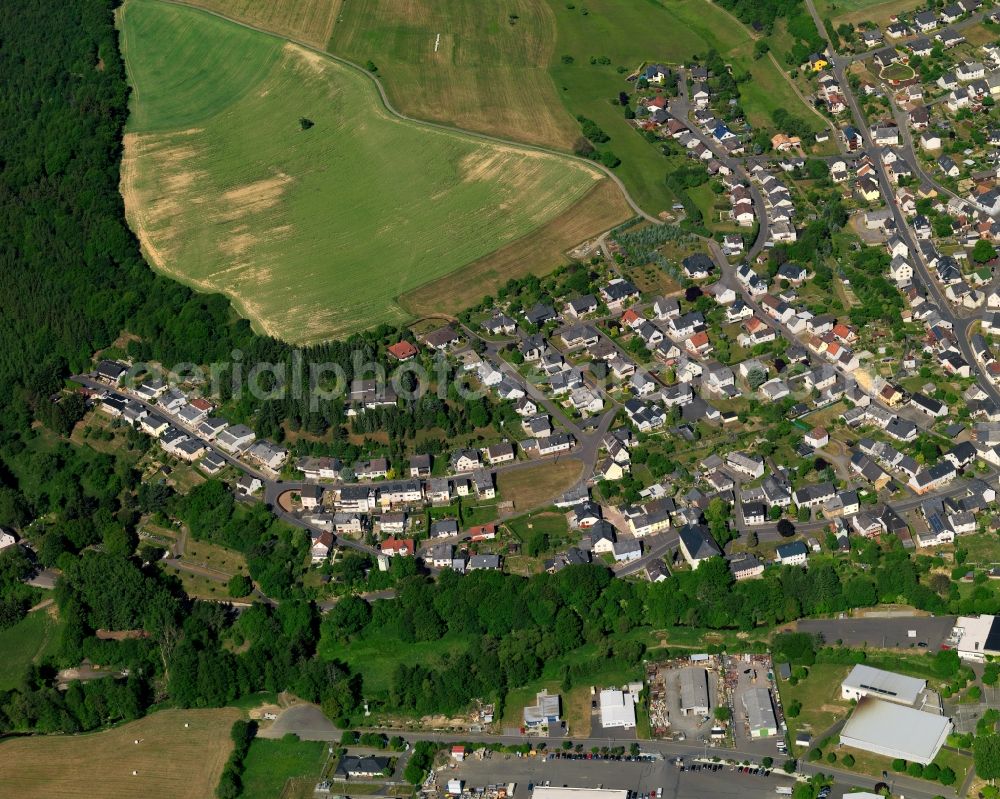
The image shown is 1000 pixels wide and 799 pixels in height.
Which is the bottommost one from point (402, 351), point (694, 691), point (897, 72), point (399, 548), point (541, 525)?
point (694, 691)

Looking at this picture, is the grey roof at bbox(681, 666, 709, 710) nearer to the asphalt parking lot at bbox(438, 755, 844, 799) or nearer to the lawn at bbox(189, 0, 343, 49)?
the asphalt parking lot at bbox(438, 755, 844, 799)

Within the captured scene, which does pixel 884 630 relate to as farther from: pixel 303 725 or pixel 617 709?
pixel 303 725

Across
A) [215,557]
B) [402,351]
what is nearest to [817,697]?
[215,557]

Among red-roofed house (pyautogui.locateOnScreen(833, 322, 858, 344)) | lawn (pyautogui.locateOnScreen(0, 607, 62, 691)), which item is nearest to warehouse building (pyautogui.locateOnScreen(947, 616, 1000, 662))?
red-roofed house (pyautogui.locateOnScreen(833, 322, 858, 344))

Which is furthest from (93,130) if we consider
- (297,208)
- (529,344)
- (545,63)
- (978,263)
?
(978,263)

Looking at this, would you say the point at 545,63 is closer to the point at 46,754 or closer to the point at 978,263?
the point at 978,263

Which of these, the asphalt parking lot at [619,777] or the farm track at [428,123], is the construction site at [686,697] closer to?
the asphalt parking lot at [619,777]
